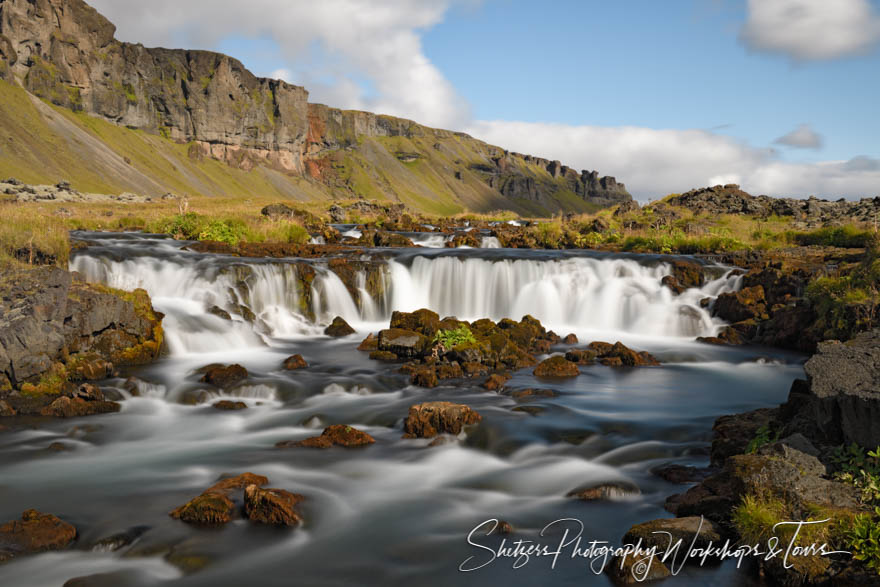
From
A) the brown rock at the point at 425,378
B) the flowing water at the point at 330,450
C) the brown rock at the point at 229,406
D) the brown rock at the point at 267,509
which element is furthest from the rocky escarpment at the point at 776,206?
the brown rock at the point at 267,509

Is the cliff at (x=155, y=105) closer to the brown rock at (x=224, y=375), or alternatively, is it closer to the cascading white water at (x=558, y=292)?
the cascading white water at (x=558, y=292)

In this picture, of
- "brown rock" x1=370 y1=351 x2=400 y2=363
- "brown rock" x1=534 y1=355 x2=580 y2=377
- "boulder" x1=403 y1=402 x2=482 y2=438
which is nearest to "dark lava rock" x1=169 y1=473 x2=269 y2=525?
"boulder" x1=403 y1=402 x2=482 y2=438

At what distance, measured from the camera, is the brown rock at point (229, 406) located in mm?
12164

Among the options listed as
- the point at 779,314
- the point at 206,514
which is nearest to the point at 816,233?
the point at 779,314

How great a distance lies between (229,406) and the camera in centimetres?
1218

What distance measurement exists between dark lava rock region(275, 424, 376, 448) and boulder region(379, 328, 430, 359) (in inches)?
230

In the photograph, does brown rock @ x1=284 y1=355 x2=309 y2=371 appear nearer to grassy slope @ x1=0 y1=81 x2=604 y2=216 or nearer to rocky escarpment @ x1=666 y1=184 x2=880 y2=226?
rocky escarpment @ x1=666 y1=184 x2=880 y2=226

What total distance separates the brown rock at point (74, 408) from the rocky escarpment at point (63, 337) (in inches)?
0.6

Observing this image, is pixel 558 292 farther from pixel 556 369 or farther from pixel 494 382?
pixel 494 382

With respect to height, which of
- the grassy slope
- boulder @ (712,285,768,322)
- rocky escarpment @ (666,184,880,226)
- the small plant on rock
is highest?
the grassy slope

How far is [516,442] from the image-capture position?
1014cm

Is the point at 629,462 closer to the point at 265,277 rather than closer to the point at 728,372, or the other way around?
the point at 728,372

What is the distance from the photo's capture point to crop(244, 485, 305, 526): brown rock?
7262mm

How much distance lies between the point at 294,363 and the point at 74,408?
5191mm
